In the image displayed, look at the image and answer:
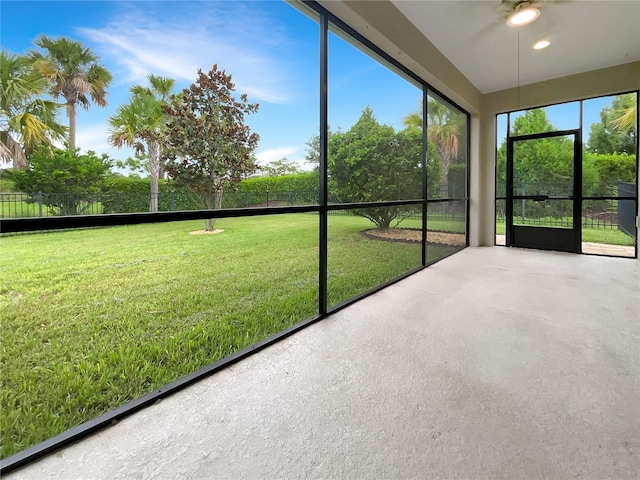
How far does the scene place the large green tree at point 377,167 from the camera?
4027 mm

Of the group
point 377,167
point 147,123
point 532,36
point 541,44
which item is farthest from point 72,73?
point 541,44

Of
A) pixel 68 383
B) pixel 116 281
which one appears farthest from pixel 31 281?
pixel 68 383

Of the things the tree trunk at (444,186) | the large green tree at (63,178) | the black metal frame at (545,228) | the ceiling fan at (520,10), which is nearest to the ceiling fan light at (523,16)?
the ceiling fan at (520,10)

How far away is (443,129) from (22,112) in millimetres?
5233

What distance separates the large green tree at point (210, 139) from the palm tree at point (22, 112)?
598 millimetres

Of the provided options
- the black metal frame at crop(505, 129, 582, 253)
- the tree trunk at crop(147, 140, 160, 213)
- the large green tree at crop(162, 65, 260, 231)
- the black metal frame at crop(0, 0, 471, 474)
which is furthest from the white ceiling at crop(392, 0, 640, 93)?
the tree trunk at crop(147, 140, 160, 213)

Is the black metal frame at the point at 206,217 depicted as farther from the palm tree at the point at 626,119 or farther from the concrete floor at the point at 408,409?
the palm tree at the point at 626,119

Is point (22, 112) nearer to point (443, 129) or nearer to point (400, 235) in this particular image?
point (400, 235)

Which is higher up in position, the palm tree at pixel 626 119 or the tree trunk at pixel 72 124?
the palm tree at pixel 626 119

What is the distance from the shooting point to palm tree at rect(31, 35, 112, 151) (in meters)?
1.44

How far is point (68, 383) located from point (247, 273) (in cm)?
185

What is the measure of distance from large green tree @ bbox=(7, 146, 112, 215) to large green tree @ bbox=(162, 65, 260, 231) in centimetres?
45

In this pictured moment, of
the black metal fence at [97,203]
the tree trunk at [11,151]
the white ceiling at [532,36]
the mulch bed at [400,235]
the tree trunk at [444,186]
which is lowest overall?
the mulch bed at [400,235]

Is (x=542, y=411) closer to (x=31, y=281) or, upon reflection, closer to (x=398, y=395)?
(x=398, y=395)
